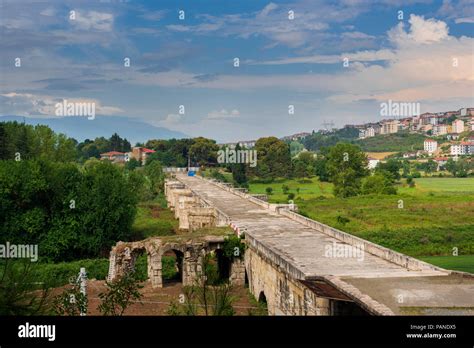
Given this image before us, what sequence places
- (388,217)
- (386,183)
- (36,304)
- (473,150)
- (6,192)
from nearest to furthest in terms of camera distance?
(36,304) < (6,192) < (388,217) < (386,183) < (473,150)

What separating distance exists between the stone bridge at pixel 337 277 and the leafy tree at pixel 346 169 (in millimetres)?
44356

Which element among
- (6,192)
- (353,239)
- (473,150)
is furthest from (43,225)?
(473,150)

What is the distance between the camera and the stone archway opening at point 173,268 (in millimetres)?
33781

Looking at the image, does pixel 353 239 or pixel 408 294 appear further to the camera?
pixel 353 239

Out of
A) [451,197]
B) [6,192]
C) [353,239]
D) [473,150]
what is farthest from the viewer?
[473,150]

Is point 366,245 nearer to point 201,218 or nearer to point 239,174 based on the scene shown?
point 201,218

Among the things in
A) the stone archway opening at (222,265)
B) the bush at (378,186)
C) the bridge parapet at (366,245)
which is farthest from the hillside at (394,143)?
the stone archway opening at (222,265)

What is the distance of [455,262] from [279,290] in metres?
18.2

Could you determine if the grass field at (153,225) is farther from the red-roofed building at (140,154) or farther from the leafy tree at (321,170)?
the red-roofed building at (140,154)

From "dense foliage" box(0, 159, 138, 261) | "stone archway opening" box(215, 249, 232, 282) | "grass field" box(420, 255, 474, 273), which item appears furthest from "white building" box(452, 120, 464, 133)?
"stone archway opening" box(215, 249, 232, 282)

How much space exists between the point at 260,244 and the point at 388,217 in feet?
94.6

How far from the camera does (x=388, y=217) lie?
51.0 m

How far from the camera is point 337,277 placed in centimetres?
1770
